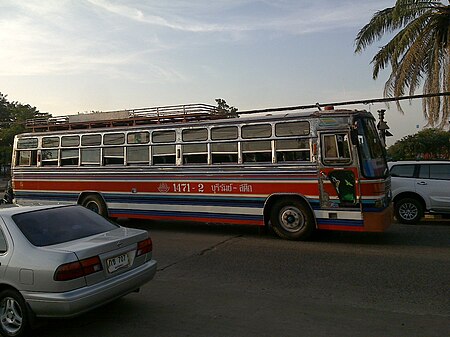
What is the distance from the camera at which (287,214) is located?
Result: 9445 mm

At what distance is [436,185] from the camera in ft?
38.0

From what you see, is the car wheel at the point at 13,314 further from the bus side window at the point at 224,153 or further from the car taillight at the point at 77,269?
the bus side window at the point at 224,153

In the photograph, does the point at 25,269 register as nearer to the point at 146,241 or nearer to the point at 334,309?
the point at 146,241

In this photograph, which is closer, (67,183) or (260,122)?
(260,122)

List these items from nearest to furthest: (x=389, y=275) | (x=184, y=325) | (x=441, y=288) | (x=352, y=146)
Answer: (x=184, y=325) → (x=441, y=288) → (x=389, y=275) → (x=352, y=146)

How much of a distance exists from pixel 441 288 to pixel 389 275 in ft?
2.69

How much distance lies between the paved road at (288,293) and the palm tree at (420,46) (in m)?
7.41

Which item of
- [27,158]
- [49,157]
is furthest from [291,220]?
[27,158]

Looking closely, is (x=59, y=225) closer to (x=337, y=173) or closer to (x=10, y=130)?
(x=337, y=173)

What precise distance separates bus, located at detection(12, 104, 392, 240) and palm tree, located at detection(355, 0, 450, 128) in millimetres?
6686

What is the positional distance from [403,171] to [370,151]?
3742 mm

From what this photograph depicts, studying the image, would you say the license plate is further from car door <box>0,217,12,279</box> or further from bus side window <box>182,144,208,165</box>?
bus side window <box>182,144,208,165</box>

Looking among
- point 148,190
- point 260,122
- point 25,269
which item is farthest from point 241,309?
point 148,190

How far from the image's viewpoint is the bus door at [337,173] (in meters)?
8.71
